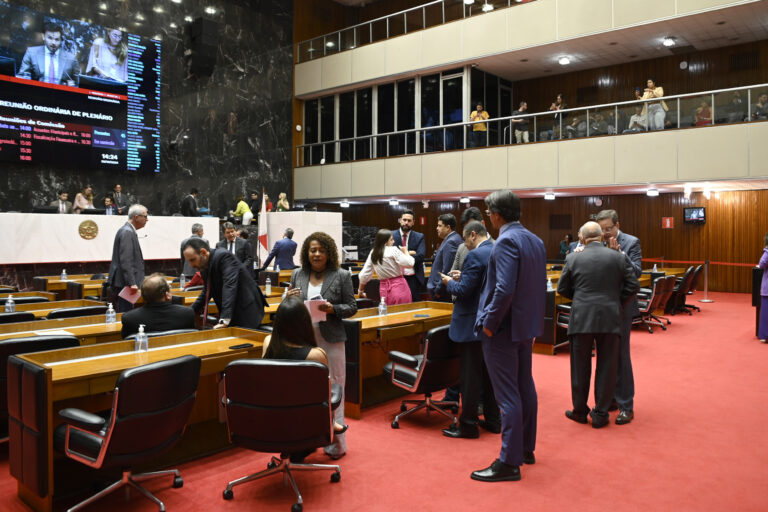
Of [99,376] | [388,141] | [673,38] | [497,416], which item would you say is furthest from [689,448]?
[388,141]

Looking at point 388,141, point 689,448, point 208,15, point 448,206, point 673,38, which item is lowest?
point 689,448

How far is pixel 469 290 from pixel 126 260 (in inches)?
151

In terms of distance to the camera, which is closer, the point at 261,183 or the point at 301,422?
the point at 301,422

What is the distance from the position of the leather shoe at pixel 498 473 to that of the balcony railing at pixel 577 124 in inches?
425

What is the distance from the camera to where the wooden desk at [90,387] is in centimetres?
309

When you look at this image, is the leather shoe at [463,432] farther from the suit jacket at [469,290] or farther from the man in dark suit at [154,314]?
the man in dark suit at [154,314]

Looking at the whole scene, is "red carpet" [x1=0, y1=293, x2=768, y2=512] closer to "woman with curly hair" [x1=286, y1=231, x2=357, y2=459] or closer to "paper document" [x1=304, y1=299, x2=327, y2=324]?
"woman with curly hair" [x1=286, y1=231, x2=357, y2=459]

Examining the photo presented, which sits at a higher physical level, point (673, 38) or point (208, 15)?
point (208, 15)

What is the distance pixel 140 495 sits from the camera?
3457 mm

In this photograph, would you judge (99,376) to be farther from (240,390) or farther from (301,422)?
(301,422)

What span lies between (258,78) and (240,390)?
17.3m

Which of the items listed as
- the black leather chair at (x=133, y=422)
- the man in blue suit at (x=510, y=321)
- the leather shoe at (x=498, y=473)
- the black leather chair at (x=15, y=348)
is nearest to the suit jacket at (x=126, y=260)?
the black leather chair at (x=15, y=348)

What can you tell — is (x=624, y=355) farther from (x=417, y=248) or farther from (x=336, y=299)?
(x=417, y=248)

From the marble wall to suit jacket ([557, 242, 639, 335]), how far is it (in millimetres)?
13524
